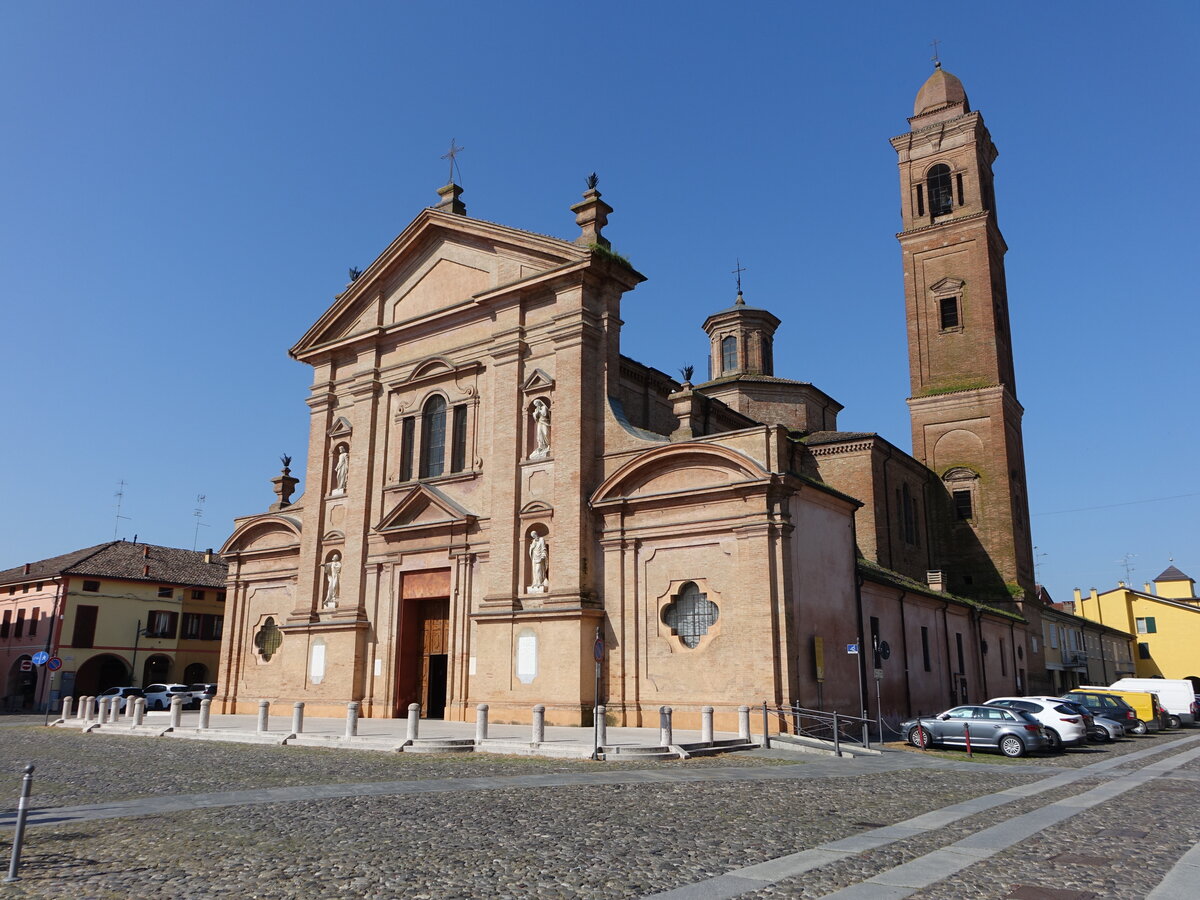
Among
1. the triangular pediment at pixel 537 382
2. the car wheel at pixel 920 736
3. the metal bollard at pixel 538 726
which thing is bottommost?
the car wheel at pixel 920 736

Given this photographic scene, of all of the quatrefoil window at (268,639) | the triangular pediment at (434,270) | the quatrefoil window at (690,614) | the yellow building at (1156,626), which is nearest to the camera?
the quatrefoil window at (690,614)

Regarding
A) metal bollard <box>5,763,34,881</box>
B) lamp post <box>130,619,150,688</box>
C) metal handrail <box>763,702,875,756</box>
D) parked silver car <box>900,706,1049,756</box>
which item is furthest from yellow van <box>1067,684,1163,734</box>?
lamp post <box>130,619,150,688</box>

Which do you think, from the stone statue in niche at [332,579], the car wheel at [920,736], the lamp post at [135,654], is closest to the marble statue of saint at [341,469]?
the stone statue in niche at [332,579]

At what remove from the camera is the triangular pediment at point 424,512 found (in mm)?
26519

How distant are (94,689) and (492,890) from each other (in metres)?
48.0

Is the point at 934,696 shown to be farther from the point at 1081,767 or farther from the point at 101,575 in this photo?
the point at 101,575

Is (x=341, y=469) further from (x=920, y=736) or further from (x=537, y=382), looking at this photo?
(x=920, y=736)

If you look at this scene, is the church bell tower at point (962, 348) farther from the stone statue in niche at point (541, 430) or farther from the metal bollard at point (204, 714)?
the metal bollard at point (204, 714)

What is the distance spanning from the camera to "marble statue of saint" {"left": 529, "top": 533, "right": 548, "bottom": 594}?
80.5 feet

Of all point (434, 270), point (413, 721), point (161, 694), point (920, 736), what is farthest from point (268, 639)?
point (920, 736)

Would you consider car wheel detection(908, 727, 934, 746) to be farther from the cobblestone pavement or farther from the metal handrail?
the cobblestone pavement

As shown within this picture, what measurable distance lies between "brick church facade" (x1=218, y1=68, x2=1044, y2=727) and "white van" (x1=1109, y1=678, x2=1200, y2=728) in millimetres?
4476

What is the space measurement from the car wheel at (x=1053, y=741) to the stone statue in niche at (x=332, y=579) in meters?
20.0

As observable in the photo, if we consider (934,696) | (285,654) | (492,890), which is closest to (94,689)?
(285,654)
